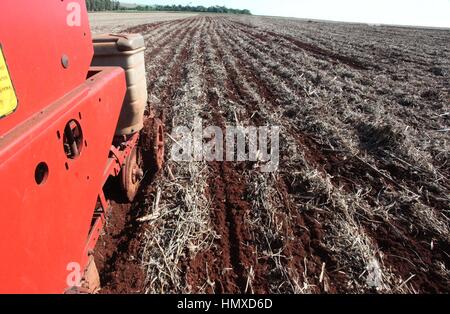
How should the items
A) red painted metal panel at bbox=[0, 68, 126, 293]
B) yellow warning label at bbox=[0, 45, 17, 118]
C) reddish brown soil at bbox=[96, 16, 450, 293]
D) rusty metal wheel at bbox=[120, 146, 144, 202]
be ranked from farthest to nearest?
rusty metal wheel at bbox=[120, 146, 144, 202] < reddish brown soil at bbox=[96, 16, 450, 293] < yellow warning label at bbox=[0, 45, 17, 118] < red painted metal panel at bbox=[0, 68, 126, 293]

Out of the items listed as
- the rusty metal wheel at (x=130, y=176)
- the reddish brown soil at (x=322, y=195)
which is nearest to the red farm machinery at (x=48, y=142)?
the rusty metal wheel at (x=130, y=176)

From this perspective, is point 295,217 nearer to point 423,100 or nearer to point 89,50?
point 89,50

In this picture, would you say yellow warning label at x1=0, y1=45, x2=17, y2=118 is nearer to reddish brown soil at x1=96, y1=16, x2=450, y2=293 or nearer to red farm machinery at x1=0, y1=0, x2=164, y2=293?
red farm machinery at x1=0, y1=0, x2=164, y2=293

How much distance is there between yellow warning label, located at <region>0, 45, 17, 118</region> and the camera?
1.46m

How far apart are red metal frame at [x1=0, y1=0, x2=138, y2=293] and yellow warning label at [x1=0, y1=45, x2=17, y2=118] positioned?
0.03m

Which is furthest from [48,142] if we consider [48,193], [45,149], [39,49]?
[39,49]

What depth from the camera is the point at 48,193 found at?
5.37 feet

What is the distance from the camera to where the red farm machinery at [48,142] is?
4.63 feet

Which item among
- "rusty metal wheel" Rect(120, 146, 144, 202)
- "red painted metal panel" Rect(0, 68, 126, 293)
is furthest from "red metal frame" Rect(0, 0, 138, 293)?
"rusty metal wheel" Rect(120, 146, 144, 202)

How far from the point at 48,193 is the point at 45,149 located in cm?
23

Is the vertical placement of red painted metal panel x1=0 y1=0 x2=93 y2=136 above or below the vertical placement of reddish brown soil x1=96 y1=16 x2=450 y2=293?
above

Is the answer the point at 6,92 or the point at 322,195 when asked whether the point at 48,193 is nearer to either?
the point at 6,92

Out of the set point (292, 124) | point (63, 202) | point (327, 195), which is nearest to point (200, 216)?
point (327, 195)

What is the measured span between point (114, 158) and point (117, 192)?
1031mm
